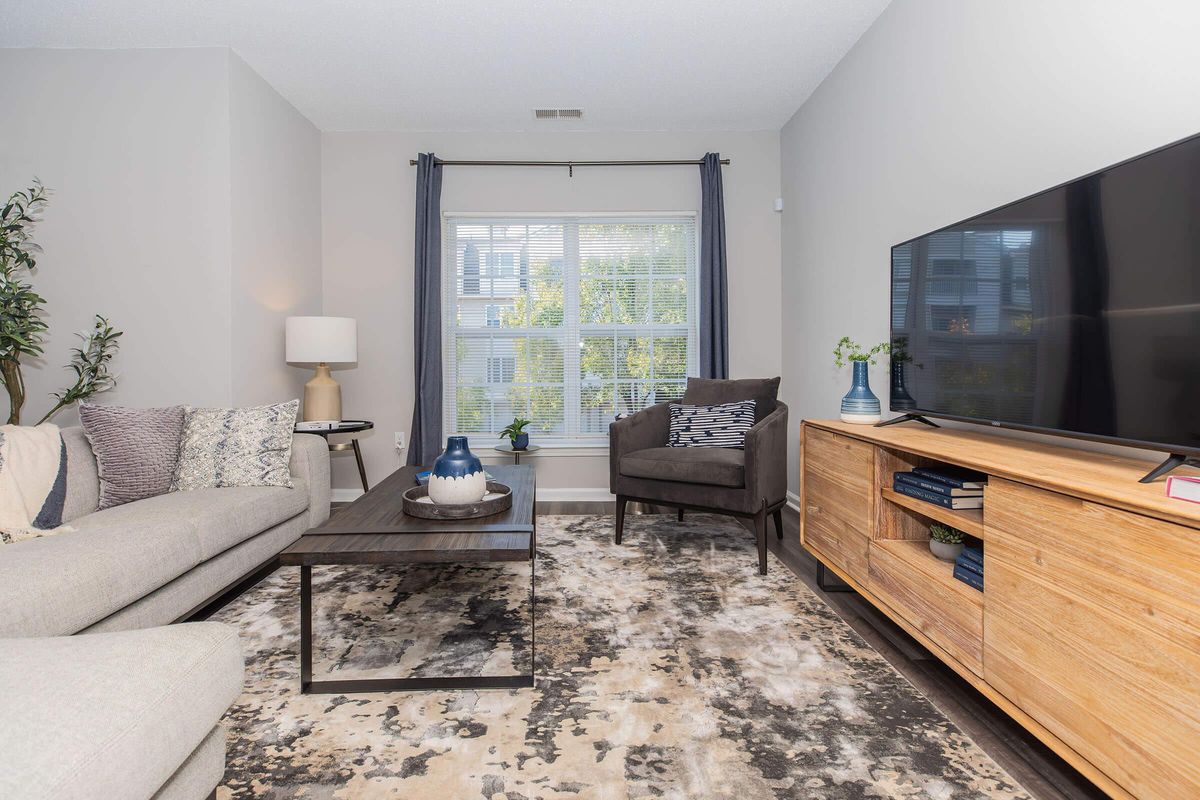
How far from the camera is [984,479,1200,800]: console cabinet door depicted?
99cm

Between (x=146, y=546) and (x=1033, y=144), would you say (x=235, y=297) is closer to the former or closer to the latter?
(x=146, y=546)

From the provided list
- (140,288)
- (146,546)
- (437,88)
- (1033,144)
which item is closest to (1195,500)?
(1033,144)

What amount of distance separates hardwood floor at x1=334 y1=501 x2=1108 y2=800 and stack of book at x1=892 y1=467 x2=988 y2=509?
522 mm

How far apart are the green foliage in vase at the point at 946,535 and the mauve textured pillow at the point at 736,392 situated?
1.56 metres

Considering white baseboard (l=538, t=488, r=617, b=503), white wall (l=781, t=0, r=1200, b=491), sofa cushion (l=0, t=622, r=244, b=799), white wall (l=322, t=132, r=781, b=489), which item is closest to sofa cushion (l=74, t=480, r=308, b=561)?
sofa cushion (l=0, t=622, r=244, b=799)

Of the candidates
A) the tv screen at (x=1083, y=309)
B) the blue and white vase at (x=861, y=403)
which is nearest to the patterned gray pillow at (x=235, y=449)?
the blue and white vase at (x=861, y=403)

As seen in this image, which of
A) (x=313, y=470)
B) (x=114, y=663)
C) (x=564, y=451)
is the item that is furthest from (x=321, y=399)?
(x=114, y=663)

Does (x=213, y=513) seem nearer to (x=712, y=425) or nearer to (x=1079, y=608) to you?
(x=712, y=425)

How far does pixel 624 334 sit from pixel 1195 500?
3.64 m

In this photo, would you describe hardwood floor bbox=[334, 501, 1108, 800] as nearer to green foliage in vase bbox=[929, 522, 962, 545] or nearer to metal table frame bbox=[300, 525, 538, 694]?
green foliage in vase bbox=[929, 522, 962, 545]

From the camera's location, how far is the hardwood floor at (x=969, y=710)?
131 centimetres

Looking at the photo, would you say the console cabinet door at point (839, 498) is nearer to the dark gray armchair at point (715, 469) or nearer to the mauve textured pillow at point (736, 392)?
the dark gray armchair at point (715, 469)

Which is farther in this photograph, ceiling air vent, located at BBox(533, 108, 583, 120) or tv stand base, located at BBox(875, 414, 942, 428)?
ceiling air vent, located at BBox(533, 108, 583, 120)

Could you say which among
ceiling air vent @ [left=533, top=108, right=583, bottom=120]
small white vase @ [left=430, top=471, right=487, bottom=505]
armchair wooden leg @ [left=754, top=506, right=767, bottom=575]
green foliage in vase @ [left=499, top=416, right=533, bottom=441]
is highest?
ceiling air vent @ [left=533, top=108, right=583, bottom=120]
